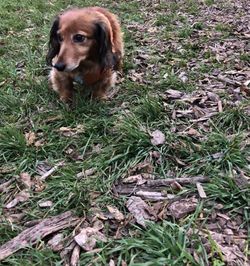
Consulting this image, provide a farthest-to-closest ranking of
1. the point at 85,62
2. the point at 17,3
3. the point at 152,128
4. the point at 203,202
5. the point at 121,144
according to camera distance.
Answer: the point at 17,3 → the point at 85,62 → the point at 152,128 → the point at 121,144 → the point at 203,202

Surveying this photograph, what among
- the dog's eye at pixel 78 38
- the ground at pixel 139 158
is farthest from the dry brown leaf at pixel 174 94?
the dog's eye at pixel 78 38

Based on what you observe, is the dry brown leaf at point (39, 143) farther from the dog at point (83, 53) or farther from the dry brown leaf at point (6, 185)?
the dog at point (83, 53)

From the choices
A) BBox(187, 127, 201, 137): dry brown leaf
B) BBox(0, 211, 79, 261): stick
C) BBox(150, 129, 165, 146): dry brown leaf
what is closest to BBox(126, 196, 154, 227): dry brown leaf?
BBox(0, 211, 79, 261): stick

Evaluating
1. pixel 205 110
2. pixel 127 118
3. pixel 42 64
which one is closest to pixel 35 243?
pixel 127 118

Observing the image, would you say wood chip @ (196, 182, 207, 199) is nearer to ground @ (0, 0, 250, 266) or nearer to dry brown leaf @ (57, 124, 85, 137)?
ground @ (0, 0, 250, 266)

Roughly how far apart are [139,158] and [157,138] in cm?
24

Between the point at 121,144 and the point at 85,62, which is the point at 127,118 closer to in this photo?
the point at 121,144

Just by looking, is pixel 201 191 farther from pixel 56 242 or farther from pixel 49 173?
pixel 49 173

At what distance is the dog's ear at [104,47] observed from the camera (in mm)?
3537

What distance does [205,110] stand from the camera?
3342 millimetres

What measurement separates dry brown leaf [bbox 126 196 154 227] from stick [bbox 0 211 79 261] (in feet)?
1.10

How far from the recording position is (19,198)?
260 cm

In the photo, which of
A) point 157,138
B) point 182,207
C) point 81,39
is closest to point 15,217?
point 182,207

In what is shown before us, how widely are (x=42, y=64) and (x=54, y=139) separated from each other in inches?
60.8
